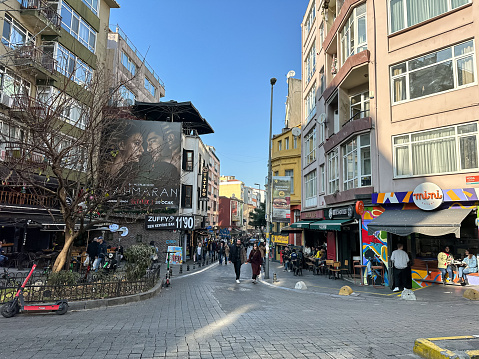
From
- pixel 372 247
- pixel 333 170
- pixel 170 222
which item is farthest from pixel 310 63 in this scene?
pixel 372 247

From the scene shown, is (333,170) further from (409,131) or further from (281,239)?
(281,239)

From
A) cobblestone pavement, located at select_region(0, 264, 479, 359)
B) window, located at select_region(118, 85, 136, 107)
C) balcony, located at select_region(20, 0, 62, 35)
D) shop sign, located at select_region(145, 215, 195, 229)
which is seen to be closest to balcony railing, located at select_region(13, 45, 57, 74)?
window, located at select_region(118, 85, 136, 107)

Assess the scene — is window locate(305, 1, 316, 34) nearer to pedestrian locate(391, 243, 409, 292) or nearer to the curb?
pedestrian locate(391, 243, 409, 292)

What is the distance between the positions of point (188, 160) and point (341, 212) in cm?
2065

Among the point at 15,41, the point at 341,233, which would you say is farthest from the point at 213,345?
the point at 15,41

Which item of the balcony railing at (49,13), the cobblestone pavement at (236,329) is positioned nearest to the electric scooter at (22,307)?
the cobblestone pavement at (236,329)

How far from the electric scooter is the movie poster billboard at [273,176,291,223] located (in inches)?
604

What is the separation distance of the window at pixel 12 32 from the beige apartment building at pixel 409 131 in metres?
18.1

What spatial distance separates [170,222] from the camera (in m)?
26.4

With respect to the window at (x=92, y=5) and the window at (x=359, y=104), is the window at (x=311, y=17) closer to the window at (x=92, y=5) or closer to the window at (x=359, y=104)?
the window at (x=359, y=104)

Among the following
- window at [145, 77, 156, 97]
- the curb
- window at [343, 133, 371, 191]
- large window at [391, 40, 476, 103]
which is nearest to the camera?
the curb

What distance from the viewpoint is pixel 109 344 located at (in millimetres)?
5531

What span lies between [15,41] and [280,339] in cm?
2217

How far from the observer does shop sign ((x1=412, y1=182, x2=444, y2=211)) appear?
12680 millimetres
